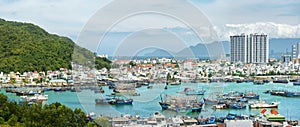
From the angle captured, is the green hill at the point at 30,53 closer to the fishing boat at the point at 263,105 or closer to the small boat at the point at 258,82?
the fishing boat at the point at 263,105

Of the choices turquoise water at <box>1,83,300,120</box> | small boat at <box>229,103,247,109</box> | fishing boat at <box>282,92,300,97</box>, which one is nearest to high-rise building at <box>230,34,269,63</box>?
turquoise water at <box>1,83,300,120</box>

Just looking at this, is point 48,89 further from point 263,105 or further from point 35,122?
point 35,122

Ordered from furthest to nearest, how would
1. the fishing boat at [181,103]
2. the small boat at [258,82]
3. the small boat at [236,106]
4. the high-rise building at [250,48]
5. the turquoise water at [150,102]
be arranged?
the high-rise building at [250,48], the small boat at [258,82], the small boat at [236,106], the fishing boat at [181,103], the turquoise water at [150,102]

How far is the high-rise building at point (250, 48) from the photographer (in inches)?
670

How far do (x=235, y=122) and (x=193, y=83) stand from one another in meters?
0.99

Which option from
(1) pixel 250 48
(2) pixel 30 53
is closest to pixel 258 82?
(1) pixel 250 48

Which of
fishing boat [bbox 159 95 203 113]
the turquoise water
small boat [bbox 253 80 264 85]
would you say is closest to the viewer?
the turquoise water

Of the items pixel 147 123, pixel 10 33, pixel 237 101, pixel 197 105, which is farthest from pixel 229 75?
pixel 147 123

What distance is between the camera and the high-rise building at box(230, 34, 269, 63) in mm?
17011

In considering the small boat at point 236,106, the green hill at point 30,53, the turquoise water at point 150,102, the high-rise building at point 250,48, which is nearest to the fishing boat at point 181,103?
the turquoise water at point 150,102

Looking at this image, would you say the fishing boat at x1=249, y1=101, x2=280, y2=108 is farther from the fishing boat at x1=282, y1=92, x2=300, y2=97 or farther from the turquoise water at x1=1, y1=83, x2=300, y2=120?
→ the fishing boat at x1=282, y1=92, x2=300, y2=97

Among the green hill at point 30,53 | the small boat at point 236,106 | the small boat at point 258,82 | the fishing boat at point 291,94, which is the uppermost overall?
the green hill at point 30,53

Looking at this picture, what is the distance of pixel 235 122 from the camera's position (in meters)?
3.21

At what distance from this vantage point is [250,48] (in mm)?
17719
